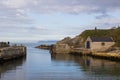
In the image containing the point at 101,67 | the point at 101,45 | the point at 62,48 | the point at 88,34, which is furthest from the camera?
the point at 88,34

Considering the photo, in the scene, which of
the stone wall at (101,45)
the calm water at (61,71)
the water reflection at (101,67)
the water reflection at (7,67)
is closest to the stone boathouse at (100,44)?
the stone wall at (101,45)

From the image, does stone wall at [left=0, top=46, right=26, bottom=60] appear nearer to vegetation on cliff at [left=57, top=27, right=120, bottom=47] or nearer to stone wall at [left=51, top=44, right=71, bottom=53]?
stone wall at [left=51, top=44, right=71, bottom=53]

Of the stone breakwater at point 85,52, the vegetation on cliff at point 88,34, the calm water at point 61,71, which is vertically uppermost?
the vegetation on cliff at point 88,34

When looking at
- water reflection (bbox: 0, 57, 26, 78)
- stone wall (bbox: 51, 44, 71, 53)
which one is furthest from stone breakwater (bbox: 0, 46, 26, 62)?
stone wall (bbox: 51, 44, 71, 53)

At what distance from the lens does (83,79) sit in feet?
155

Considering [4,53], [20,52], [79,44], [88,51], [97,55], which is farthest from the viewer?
[79,44]

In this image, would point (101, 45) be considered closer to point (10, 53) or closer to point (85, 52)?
point (85, 52)

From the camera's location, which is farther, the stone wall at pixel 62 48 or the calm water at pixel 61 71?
the stone wall at pixel 62 48

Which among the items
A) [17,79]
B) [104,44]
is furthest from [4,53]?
[104,44]

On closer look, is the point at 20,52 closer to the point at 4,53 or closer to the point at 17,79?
the point at 4,53

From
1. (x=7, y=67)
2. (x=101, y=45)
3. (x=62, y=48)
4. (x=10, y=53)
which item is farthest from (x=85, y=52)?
(x=7, y=67)

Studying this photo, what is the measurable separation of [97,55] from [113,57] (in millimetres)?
12558

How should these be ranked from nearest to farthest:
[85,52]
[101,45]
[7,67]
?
[7,67]
[101,45]
[85,52]

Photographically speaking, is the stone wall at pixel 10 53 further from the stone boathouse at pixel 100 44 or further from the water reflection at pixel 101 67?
the stone boathouse at pixel 100 44
